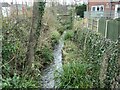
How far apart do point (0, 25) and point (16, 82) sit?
1.54 metres

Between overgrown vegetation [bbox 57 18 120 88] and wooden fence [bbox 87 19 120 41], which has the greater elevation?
wooden fence [bbox 87 19 120 41]

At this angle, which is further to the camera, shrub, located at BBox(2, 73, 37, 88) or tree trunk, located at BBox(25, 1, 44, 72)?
tree trunk, located at BBox(25, 1, 44, 72)

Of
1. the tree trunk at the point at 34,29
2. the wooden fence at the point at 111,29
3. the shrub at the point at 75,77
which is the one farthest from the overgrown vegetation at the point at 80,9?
the shrub at the point at 75,77

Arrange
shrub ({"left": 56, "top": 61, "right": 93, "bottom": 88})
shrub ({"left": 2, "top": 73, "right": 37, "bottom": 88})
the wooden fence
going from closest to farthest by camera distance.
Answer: shrub ({"left": 2, "top": 73, "right": 37, "bottom": 88}) → shrub ({"left": 56, "top": 61, "right": 93, "bottom": 88}) → the wooden fence

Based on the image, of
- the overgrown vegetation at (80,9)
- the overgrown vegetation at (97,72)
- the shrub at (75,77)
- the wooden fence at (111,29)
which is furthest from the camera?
the overgrown vegetation at (80,9)

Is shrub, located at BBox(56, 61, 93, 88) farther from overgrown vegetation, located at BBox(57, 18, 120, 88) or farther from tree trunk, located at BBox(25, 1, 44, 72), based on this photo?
tree trunk, located at BBox(25, 1, 44, 72)

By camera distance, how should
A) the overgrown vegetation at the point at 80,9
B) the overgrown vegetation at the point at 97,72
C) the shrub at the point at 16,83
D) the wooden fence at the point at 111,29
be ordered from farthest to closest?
the overgrown vegetation at the point at 80,9 → the wooden fence at the point at 111,29 → the shrub at the point at 16,83 → the overgrown vegetation at the point at 97,72

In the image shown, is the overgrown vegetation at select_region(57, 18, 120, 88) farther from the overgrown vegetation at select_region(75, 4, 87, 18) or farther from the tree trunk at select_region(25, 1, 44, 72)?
the overgrown vegetation at select_region(75, 4, 87, 18)

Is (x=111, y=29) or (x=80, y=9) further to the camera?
(x=80, y=9)

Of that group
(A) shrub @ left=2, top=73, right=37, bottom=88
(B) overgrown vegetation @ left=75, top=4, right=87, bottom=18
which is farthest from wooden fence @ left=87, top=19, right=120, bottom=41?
(B) overgrown vegetation @ left=75, top=4, right=87, bottom=18

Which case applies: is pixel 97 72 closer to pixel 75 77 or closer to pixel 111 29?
pixel 75 77

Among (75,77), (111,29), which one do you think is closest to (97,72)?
(75,77)

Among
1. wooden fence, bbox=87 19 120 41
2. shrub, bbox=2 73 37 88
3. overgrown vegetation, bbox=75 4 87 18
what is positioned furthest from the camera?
overgrown vegetation, bbox=75 4 87 18

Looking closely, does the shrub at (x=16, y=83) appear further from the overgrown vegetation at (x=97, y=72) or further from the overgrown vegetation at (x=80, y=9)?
the overgrown vegetation at (x=80, y=9)
